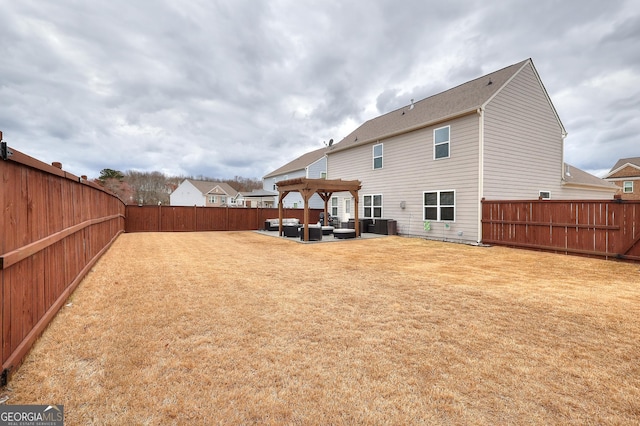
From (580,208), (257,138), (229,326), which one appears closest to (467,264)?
(580,208)

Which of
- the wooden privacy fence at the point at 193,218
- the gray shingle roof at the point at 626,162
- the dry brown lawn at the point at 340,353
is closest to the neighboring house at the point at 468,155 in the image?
the dry brown lawn at the point at 340,353

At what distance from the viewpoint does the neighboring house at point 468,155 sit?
34.5 ft

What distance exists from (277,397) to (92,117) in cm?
2003

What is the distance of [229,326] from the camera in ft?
10.2

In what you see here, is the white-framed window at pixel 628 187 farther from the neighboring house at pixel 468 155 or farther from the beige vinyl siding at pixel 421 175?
the beige vinyl siding at pixel 421 175

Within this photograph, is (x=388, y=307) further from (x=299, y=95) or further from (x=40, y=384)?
(x=299, y=95)

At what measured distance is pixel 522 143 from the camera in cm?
1152

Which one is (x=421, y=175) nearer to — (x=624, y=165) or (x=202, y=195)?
(x=624, y=165)

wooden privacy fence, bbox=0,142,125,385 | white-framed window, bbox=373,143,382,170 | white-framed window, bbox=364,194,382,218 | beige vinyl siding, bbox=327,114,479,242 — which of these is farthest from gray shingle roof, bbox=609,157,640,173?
wooden privacy fence, bbox=0,142,125,385

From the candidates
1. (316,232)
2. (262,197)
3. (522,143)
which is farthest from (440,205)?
(262,197)

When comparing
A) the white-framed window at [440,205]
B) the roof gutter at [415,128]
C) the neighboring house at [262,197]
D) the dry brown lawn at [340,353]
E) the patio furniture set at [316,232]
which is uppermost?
the roof gutter at [415,128]

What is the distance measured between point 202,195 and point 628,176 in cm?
5265

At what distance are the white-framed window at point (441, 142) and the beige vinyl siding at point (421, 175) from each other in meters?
0.15

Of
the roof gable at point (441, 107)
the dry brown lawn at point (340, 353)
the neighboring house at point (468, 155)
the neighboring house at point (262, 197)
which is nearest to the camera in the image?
the dry brown lawn at point (340, 353)
